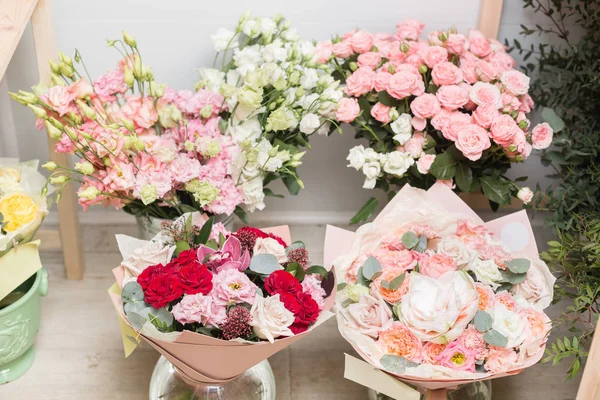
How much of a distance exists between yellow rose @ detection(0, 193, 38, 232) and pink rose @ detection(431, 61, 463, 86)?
0.91m

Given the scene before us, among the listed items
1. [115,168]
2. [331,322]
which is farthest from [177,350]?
[331,322]

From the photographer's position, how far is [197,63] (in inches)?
66.6

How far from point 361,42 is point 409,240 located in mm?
545

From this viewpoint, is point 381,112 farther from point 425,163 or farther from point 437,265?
point 437,265

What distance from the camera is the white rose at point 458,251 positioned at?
1196 mm

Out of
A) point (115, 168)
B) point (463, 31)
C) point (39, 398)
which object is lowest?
point (39, 398)

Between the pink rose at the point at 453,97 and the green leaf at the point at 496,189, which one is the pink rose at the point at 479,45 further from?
the green leaf at the point at 496,189

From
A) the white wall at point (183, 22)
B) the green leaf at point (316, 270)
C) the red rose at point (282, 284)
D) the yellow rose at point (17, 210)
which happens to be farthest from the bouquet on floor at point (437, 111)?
the yellow rose at point (17, 210)

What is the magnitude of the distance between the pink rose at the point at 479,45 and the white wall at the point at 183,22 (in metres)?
0.15

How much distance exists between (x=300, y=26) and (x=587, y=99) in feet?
2.40

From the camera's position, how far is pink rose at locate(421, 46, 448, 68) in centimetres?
148

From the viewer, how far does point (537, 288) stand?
118 centimetres

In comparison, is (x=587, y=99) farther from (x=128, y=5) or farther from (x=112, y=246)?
(x=112, y=246)

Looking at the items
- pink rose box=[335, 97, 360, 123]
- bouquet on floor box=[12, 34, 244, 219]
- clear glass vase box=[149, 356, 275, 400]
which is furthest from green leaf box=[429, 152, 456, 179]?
clear glass vase box=[149, 356, 275, 400]
